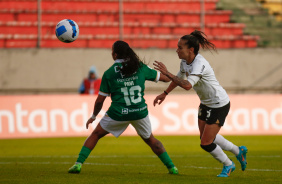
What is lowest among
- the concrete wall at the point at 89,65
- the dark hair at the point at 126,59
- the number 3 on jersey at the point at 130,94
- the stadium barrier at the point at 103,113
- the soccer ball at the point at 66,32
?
the stadium barrier at the point at 103,113

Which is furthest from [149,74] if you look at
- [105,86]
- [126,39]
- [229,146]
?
[126,39]

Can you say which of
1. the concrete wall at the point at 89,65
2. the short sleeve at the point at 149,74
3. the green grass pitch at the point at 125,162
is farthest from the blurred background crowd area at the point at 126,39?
the short sleeve at the point at 149,74

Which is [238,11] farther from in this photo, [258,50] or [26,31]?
[26,31]

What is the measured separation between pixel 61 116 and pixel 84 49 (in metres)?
3.86

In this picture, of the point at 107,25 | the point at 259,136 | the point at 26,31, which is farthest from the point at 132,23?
the point at 259,136

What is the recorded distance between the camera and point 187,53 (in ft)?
27.1

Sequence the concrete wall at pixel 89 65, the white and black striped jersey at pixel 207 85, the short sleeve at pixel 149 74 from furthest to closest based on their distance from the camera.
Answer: the concrete wall at pixel 89 65, the short sleeve at pixel 149 74, the white and black striped jersey at pixel 207 85

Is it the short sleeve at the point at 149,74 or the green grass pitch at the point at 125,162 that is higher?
the short sleeve at the point at 149,74

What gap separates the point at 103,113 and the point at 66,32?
736cm

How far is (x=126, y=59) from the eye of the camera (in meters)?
8.59

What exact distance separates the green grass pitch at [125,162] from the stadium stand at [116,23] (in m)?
5.11

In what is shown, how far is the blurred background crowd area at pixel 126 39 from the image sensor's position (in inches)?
782

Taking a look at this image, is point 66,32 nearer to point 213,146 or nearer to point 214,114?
point 214,114

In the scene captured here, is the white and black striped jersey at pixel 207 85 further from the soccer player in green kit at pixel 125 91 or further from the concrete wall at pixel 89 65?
the concrete wall at pixel 89 65
